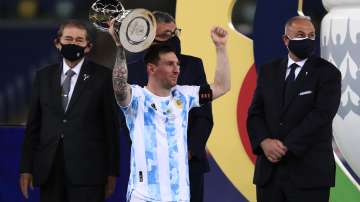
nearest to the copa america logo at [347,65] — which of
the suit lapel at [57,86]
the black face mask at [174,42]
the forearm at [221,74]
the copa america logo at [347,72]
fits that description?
the copa america logo at [347,72]

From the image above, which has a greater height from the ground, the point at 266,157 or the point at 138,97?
the point at 138,97

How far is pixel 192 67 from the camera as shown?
5938mm

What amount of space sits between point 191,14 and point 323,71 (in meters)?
1.50

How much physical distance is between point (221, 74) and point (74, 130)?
1166 millimetres

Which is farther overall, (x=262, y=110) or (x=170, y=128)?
(x=262, y=110)

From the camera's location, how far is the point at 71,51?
19.5ft

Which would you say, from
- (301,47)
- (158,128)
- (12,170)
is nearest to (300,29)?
(301,47)

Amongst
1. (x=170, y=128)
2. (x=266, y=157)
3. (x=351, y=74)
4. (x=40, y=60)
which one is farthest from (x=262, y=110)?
(x=40, y=60)

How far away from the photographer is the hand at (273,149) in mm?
5844

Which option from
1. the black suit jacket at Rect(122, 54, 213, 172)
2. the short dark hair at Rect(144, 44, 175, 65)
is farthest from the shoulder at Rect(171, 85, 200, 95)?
the black suit jacket at Rect(122, 54, 213, 172)

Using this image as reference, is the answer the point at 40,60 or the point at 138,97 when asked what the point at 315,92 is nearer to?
the point at 138,97

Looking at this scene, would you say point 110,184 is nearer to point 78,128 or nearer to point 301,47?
point 78,128

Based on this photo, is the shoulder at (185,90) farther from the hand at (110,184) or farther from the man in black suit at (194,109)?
the hand at (110,184)

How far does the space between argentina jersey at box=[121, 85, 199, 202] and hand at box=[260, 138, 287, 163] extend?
2.91 ft
